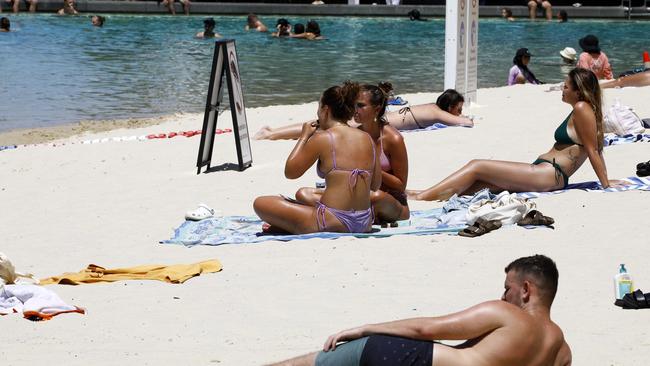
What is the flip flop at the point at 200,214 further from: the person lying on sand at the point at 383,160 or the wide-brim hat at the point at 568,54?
the wide-brim hat at the point at 568,54

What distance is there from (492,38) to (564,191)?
80.7ft

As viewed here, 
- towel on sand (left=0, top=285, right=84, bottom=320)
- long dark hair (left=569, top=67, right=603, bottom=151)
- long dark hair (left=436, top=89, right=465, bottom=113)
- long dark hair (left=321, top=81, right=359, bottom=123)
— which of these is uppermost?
long dark hair (left=321, top=81, right=359, bottom=123)

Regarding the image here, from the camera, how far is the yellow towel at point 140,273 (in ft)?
21.7

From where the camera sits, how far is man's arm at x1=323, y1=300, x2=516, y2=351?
14.1 feet

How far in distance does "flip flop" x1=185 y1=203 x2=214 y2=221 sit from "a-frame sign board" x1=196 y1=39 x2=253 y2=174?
1944mm

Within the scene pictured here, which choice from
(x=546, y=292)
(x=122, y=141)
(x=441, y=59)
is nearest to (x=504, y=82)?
(x=441, y=59)

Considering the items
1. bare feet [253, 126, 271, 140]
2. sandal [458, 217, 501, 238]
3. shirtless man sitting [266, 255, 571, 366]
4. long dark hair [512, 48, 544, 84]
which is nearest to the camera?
shirtless man sitting [266, 255, 571, 366]

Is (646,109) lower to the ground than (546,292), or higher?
lower

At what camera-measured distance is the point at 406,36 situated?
33906mm

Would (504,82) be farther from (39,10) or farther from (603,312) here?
(39,10)

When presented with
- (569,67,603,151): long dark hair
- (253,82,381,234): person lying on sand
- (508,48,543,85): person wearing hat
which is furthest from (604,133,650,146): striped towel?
(508,48,543,85): person wearing hat

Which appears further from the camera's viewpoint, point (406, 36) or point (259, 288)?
point (406, 36)

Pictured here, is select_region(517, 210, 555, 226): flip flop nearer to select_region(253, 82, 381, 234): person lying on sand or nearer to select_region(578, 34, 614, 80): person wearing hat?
select_region(253, 82, 381, 234): person lying on sand

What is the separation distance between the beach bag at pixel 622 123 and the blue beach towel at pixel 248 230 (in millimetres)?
3236
